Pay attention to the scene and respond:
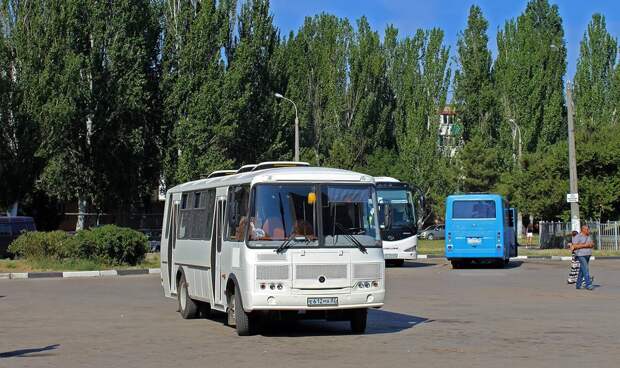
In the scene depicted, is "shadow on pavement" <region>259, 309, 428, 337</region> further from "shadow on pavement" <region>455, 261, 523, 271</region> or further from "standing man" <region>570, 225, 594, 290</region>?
"shadow on pavement" <region>455, 261, 523, 271</region>

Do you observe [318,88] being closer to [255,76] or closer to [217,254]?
[255,76]

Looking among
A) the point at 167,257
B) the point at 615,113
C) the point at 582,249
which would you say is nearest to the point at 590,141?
the point at 615,113

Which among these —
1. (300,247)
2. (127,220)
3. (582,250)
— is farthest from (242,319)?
(127,220)

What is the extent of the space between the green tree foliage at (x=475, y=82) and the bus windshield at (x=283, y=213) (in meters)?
54.1

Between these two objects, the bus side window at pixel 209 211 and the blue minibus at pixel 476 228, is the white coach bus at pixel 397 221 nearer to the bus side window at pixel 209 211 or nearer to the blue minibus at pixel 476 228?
the blue minibus at pixel 476 228

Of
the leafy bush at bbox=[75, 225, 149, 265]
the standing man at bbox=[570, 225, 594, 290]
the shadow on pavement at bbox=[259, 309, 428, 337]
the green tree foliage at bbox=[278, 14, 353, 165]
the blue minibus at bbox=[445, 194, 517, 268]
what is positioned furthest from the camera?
the green tree foliage at bbox=[278, 14, 353, 165]

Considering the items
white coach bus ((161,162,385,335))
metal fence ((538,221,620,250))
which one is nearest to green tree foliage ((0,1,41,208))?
metal fence ((538,221,620,250))

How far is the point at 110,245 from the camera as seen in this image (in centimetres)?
3403

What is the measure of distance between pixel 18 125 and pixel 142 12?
9.30 m

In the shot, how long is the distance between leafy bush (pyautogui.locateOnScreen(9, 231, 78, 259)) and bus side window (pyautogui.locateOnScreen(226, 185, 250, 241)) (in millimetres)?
19734

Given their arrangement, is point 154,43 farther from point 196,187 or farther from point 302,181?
point 302,181

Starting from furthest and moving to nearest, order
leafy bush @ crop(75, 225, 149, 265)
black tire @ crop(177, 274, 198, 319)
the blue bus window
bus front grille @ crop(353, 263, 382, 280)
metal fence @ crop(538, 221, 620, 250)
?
metal fence @ crop(538, 221, 620, 250) < the blue bus window < leafy bush @ crop(75, 225, 149, 265) < black tire @ crop(177, 274, 198, 319) < bus front grille @ crop(353, 263, 382, 280)

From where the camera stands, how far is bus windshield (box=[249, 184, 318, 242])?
567 inches

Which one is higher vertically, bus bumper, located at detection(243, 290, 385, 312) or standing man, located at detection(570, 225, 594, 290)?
standing man, located at detection(570, 225, 594, 290)
